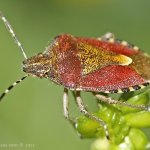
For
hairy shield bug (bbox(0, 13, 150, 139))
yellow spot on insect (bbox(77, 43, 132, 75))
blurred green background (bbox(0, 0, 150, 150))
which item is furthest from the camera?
blurred green background (bbox(0, 0, 150, 150))

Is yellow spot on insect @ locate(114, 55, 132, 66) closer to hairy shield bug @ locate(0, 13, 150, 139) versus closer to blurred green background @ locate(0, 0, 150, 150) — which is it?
hairy shield bug @ locate(0, 13, 150, 139)

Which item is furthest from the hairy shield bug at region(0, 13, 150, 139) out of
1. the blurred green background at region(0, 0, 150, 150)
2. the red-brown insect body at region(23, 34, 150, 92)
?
the blurred green background at region(0, 0, 150, 150)

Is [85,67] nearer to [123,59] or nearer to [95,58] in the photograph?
[95,58]

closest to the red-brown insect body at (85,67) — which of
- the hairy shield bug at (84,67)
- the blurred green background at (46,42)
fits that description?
the hairy shield bug at (84,67)

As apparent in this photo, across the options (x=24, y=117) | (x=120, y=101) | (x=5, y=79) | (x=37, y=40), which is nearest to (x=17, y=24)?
(x=37, y=40)

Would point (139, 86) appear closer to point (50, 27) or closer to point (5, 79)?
point (5, 79)

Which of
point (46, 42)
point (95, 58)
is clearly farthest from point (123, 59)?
point (46, 42)

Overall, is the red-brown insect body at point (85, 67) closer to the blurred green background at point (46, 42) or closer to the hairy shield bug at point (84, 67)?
the hairy shield bug at point (84, 67)
